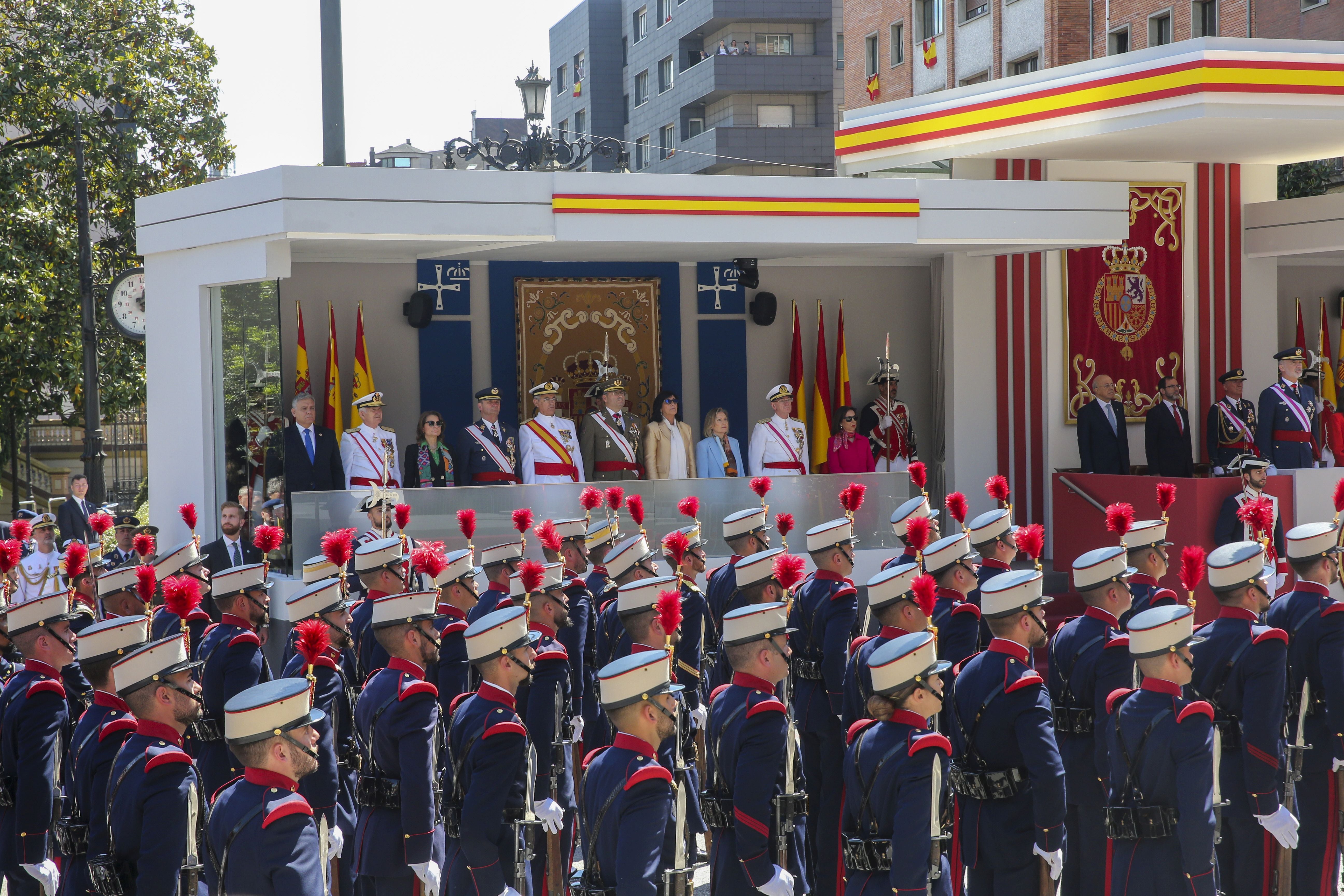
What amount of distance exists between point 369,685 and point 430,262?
7334mm

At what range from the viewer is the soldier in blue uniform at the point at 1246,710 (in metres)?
5.12

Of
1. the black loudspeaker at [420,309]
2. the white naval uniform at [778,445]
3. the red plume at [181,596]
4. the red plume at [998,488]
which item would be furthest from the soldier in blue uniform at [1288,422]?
the red plume at [181,596]

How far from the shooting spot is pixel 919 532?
22.9 feet

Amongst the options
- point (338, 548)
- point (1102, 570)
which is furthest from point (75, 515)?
point (1102, 570)

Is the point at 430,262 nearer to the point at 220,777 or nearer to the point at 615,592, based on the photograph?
the point at 615,592

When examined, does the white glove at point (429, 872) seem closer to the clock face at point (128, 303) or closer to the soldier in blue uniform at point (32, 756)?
the soldier in blue uniform at point (32, 756)

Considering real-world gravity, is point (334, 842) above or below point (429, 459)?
below

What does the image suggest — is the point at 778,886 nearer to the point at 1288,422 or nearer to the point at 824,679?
the point at 824,679

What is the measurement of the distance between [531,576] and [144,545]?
3029mm

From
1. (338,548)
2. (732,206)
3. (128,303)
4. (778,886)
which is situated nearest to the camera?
(778,886)

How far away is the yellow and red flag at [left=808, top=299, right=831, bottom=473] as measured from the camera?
42.0ft

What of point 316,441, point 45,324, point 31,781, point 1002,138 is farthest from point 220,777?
point 45,324

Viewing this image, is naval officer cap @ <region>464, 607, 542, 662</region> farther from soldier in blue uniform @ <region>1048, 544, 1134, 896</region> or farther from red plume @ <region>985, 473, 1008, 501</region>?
red plume @ <region>985, 473, 1008, 501</region>

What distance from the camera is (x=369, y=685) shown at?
4.97m
